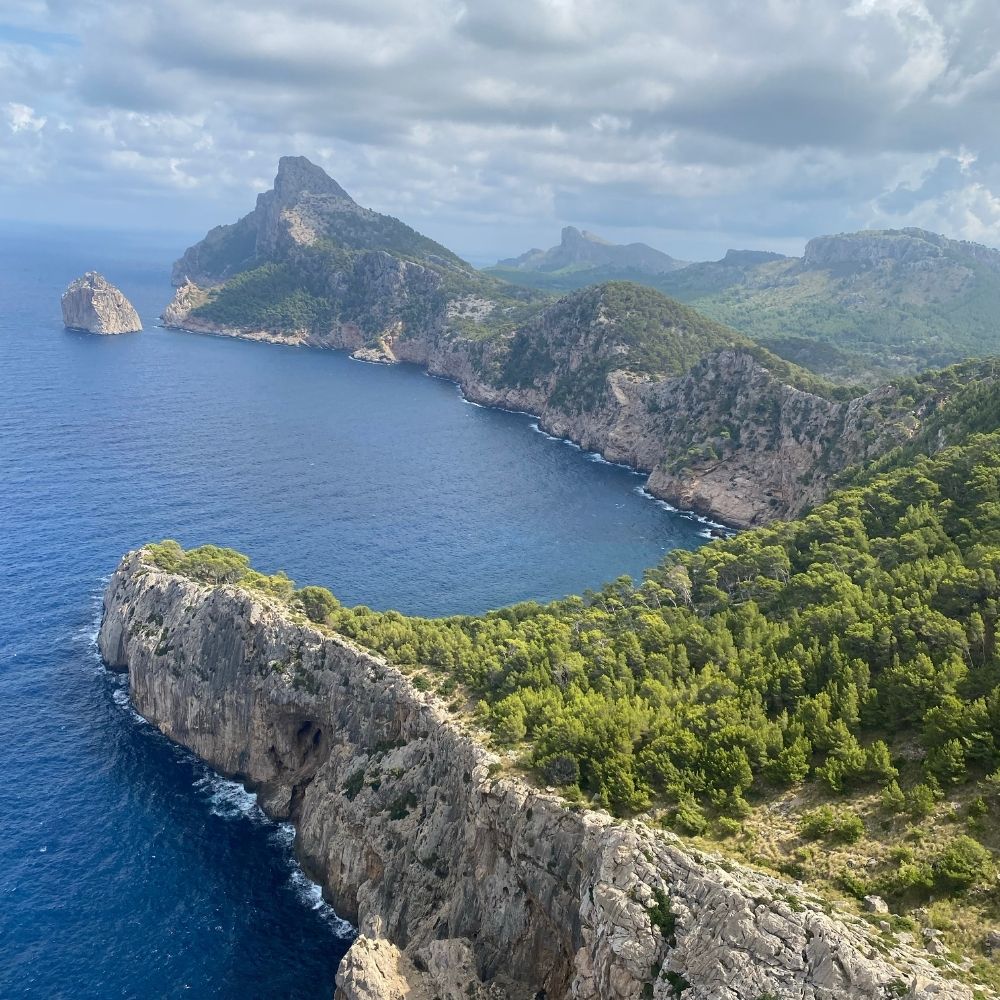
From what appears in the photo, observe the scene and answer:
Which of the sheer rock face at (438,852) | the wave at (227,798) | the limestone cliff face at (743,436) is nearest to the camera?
the sheer rock face at (438,852)

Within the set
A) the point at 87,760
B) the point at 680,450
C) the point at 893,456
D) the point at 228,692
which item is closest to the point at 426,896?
the point at 228,692

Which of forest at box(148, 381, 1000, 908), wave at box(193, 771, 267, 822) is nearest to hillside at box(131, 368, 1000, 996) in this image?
forest at box(148, 381, 1000, 908)

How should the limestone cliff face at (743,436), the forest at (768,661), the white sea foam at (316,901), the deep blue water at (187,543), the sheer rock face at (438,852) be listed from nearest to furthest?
the sheer rock face at (438,852)
the forest at (768,661)
the deep blue water at (187,543)
the white sea foam at (316,901)
the limestone cliff face at (743,436)

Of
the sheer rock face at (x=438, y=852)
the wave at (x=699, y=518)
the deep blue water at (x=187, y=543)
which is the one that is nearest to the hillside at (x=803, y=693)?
the sheer rock face at (x=438, y=852)

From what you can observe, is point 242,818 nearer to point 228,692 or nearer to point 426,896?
point 228,692

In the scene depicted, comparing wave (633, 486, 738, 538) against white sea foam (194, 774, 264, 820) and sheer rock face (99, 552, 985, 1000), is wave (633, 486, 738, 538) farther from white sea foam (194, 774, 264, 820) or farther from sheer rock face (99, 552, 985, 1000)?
white sea foam (194, 774, 264, 820)

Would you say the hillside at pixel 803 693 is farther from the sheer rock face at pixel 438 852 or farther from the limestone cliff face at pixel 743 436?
the limestone cliff face at pixel 743 436
